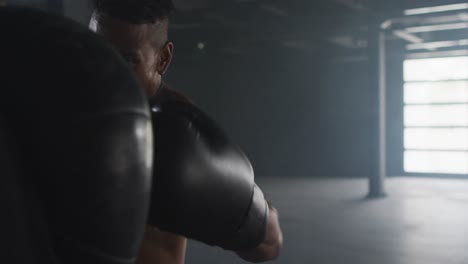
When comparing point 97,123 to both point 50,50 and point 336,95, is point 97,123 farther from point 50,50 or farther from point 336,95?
point 336,95

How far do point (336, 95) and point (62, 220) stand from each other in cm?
1245

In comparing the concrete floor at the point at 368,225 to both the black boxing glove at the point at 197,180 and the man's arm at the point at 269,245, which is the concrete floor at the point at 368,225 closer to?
the man's arm at the point at 269,245

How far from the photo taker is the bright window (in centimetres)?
1119

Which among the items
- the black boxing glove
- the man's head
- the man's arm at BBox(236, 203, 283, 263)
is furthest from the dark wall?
the black boxing glove

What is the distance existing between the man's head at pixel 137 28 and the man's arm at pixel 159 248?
1.02 ft

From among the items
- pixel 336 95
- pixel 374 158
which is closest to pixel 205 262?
pixel 374 158

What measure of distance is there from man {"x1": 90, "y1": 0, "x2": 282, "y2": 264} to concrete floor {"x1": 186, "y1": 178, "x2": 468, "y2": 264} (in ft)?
11.4

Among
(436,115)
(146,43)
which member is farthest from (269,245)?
(436,115)

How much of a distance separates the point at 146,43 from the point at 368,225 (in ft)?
18.5

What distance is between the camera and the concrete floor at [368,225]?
4.84m

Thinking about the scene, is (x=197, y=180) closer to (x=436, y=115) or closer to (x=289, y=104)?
(x=436, y=115)

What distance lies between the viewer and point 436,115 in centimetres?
1135

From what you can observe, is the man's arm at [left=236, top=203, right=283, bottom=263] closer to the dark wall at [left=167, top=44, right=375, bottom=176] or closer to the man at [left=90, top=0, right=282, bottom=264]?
the man at [left=90, top=0, right=282, bottom=264]

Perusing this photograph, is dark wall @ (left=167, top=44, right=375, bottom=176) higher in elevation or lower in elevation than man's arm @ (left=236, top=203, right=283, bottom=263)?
lower
